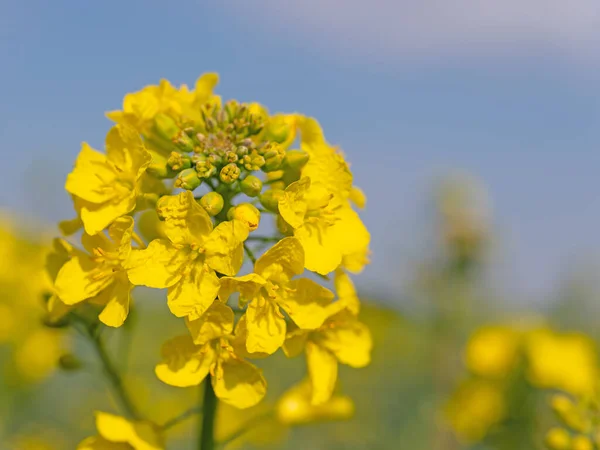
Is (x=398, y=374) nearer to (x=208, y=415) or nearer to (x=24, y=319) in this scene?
(x=24, y=319)

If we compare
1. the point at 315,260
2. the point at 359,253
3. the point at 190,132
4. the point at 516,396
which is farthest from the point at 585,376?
the point at 190,132

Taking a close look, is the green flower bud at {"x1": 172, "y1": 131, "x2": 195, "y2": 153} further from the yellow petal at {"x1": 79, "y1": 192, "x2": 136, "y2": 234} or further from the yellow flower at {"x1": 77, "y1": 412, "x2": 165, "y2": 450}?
the yellow flower at {"x1": 77, "y1": 412, "x2": 165, "y2": 450}

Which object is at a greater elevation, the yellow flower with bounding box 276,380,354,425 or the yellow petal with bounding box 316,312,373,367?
the yellow petal with bounding box 316,312,373,367

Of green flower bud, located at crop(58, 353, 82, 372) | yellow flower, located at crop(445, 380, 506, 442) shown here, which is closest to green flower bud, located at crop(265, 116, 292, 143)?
green flower bud, located at crop(58, 353, 82, 372)

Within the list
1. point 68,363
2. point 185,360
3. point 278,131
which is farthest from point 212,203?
point 68,363

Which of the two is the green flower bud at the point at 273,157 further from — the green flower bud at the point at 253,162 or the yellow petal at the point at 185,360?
the yellow petal at the point at 185,360

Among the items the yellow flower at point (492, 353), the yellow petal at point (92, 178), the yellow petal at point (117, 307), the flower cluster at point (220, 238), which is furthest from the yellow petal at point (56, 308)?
the yellow flower at point (492, 353)
